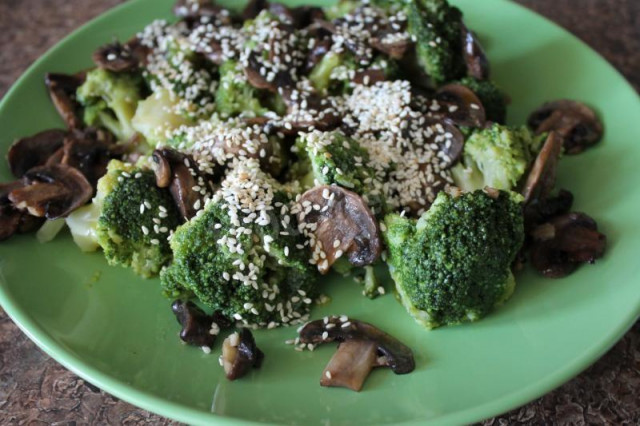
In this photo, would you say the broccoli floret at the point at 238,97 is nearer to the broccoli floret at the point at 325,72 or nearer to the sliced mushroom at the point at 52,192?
the broccoli floret at the point at 325,72

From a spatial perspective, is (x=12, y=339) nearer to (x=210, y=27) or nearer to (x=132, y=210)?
(x=132, y=210)

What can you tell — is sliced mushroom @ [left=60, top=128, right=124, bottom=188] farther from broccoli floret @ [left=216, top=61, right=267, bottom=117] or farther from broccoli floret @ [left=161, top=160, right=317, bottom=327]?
broccoli floret @ [left=161, top=160, right=317, bottom=327]

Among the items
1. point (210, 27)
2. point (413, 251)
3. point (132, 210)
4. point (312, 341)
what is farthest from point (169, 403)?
point (210, 27)

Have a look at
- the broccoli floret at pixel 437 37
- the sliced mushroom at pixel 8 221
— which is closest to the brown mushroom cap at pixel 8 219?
the sliced mushroom at pixel 8 221

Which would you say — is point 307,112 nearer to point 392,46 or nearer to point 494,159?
point 392,46

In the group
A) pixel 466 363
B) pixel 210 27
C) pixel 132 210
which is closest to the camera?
pixel 466 363

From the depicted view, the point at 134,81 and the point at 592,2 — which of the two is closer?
the point at 134,81

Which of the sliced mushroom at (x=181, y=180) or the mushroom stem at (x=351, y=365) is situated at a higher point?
the sliced mushroom at (x=181, y=180)
